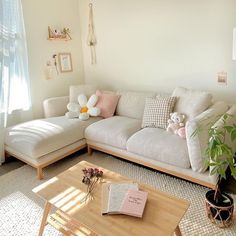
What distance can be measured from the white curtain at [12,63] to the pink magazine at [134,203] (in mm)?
2125

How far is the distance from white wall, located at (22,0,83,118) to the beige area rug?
3.65 ft

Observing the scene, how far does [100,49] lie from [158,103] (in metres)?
1.63

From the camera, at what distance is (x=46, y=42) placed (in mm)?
3451

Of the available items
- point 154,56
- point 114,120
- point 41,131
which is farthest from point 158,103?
point 41,131

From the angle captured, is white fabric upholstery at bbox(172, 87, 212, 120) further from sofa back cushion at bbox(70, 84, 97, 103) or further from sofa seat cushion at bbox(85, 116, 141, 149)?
sofa back cushion at bbox(70, 84, 97, 103)

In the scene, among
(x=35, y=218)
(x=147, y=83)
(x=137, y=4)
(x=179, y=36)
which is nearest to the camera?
(x=35, y=218)

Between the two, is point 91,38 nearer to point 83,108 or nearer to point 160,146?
point 83,108

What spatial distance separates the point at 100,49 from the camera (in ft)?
12.4

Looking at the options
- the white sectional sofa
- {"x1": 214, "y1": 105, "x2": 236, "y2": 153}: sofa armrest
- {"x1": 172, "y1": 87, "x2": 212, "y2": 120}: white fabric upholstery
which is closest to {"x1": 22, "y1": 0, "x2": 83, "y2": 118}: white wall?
the white sectional sofa

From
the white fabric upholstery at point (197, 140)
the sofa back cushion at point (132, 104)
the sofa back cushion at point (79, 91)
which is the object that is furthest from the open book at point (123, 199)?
the sofa back cushion at point (79, 91)

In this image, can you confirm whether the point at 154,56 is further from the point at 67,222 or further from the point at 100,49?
the point at 67,222

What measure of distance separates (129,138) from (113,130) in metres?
0.25

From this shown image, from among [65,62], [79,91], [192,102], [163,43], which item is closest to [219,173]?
Result: [192,102]

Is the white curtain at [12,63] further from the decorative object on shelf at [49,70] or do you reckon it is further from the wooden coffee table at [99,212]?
the wooden coffee table at [99,212]
